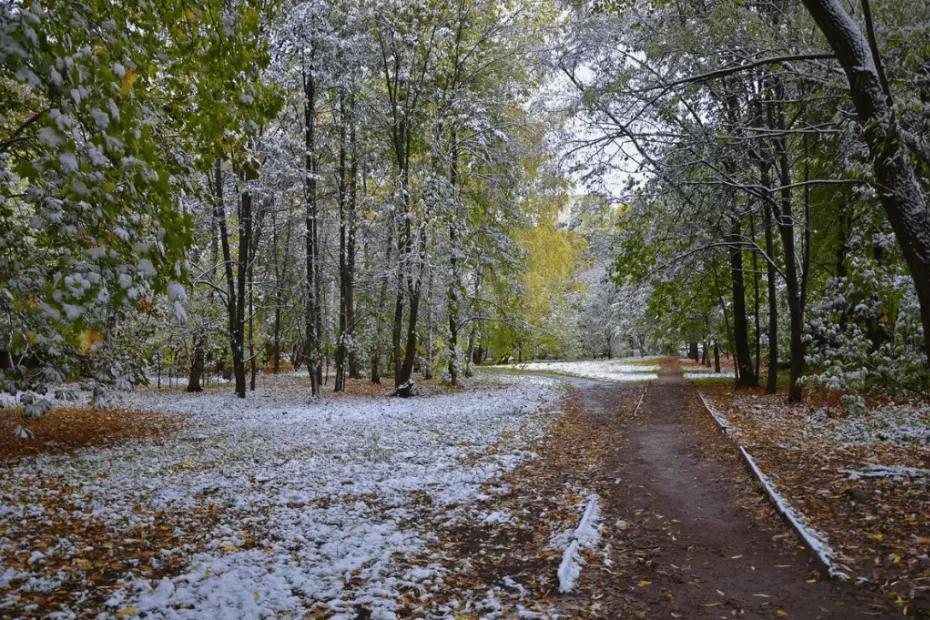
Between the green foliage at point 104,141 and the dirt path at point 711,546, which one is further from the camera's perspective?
the dirt path at point 711,546

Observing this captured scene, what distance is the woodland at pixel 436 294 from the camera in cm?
416

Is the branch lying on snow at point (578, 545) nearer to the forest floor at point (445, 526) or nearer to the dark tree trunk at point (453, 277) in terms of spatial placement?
the forest floor at point (445, 526)

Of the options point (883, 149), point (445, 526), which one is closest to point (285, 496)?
point (445, 526)

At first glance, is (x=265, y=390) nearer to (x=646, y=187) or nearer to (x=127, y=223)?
(x=646, y=187)

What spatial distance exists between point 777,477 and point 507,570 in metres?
4.19

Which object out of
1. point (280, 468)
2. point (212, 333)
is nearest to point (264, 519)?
point (280, 468)

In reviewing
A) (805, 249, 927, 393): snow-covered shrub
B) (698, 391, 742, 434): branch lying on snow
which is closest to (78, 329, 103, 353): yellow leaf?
(805, 249, 927, 393): snow-covered shrub

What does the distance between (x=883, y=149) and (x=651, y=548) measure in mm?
4280

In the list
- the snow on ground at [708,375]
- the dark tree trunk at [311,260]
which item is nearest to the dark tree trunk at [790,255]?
the snow on ground at [708,375]

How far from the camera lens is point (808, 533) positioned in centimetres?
523

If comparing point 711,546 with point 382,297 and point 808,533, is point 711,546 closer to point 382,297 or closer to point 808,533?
point 808,533

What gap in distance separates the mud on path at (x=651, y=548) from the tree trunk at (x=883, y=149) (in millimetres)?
2720

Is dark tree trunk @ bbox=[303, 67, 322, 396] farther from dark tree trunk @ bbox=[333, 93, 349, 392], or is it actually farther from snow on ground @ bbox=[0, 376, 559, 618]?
snow on ground @ bbox=[0, 376, 559, 618]

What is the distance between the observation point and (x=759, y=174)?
1494 cm
